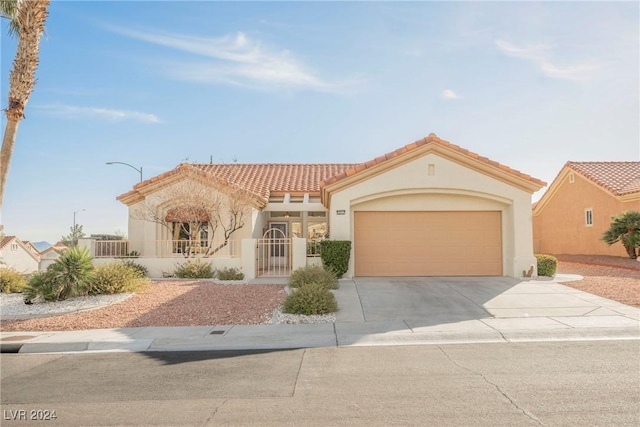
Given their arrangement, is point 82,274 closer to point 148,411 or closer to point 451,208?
point 148,411

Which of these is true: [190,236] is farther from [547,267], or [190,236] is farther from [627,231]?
[627,231]

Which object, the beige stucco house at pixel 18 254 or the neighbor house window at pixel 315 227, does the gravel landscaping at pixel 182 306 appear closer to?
the neighbor house window at pixel 315 227

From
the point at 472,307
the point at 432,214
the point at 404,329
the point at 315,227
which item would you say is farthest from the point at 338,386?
the point at 315,227

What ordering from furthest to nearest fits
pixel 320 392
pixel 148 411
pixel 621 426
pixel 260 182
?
pixel 260 182 < pixel 320 392 < pixel 148 411 < pixel 621 426

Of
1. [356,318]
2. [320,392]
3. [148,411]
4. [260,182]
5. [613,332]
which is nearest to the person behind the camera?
[148,411]

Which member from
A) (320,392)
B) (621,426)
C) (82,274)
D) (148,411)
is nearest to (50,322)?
(82,274)

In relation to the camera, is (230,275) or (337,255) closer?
(337,255)

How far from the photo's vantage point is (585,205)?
25.5 m

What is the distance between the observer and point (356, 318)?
33.6 feet

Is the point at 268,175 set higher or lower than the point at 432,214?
higher

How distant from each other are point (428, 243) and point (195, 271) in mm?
9329

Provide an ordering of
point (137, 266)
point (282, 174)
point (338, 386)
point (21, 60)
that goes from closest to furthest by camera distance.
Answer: point (338, 386) → point (21, 60) → point (137, 266) → point (282, 174)

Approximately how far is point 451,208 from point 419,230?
149cm

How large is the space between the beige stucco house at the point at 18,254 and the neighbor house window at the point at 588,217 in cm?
4396
